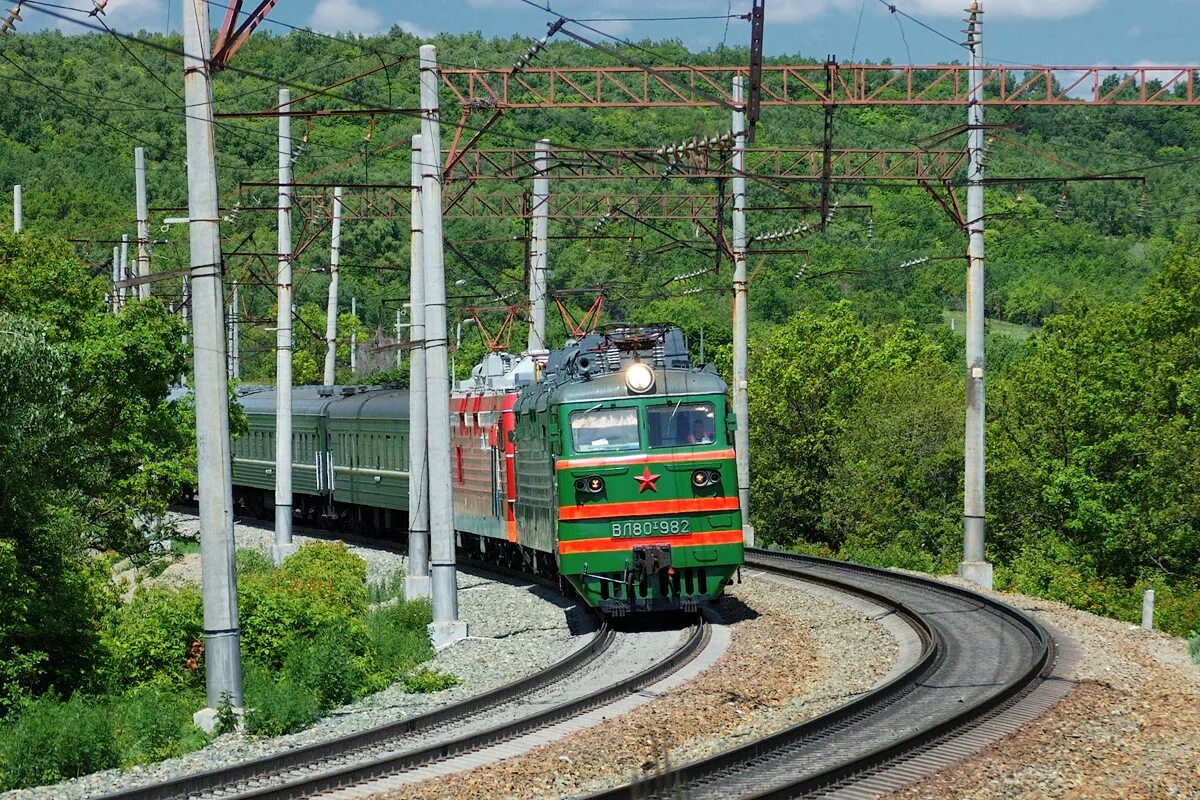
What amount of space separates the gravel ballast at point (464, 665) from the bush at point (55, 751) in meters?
0.37

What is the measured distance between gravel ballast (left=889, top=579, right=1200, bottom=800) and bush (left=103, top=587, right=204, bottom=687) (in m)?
11.0

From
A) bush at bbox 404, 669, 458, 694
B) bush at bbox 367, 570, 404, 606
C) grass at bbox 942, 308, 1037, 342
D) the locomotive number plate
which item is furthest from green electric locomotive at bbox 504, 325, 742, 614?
grass at bbox 942, 308, 1037, 342

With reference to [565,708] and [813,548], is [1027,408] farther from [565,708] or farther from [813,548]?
[565,708]

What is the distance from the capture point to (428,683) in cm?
1795

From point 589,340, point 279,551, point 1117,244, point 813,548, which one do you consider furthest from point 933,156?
point 1117,244

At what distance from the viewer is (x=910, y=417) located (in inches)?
2144

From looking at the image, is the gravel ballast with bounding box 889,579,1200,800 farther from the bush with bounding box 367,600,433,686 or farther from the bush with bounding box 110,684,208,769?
the bush with bounding box 367,600,433,686

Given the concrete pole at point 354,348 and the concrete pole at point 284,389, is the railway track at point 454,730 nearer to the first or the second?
the concrete pole at point 284,389

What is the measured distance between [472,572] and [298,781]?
1919 cm

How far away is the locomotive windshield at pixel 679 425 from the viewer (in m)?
21.2

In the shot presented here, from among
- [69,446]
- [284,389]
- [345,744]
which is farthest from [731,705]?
[284,389]

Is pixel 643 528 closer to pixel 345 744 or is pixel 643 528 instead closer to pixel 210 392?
pixel 210 392

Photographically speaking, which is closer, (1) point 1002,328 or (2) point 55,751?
(2) point 55,751

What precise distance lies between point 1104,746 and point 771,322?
3770 inches
